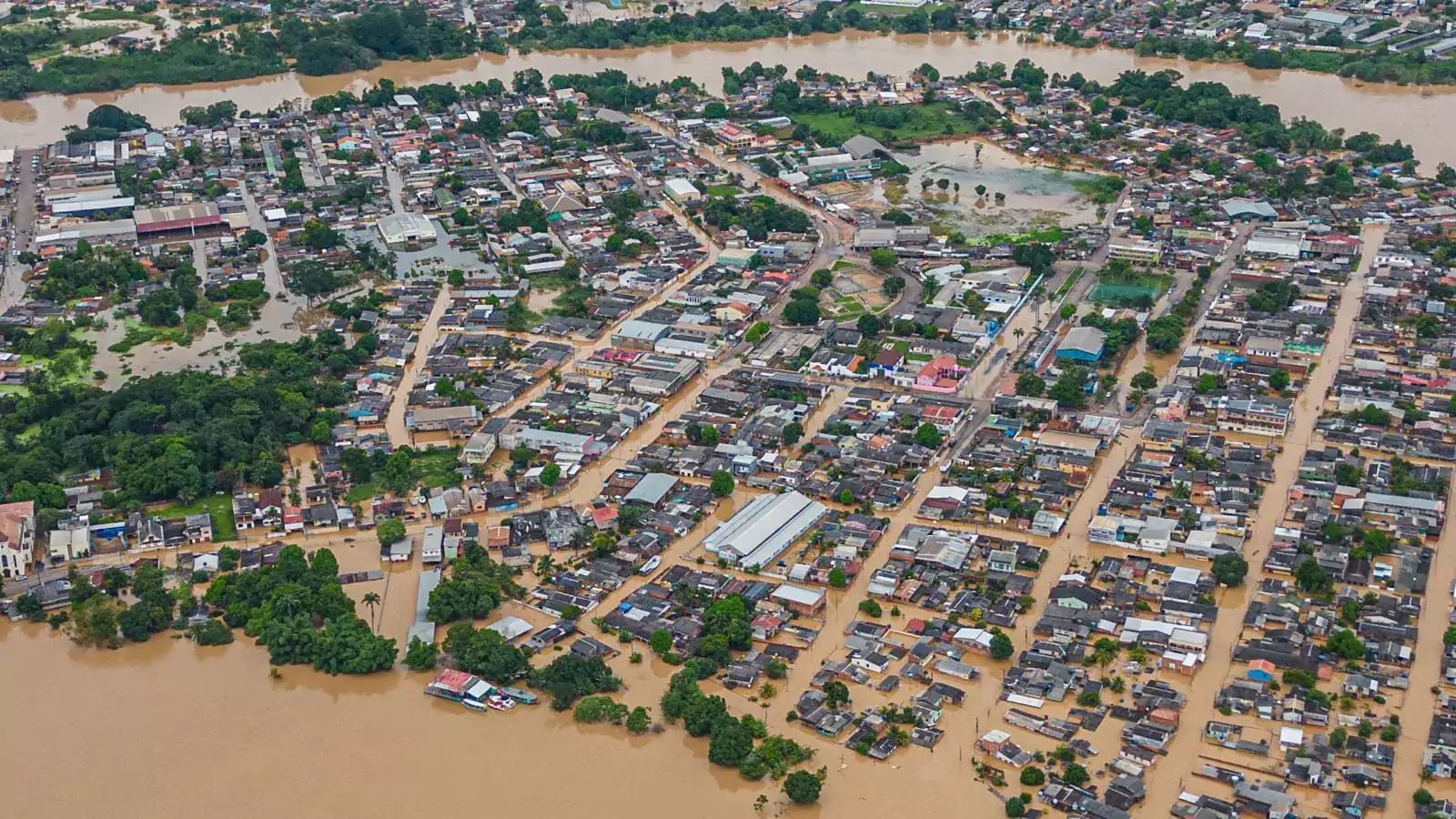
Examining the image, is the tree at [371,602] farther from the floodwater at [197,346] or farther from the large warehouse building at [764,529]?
the floodwater at [197,346]

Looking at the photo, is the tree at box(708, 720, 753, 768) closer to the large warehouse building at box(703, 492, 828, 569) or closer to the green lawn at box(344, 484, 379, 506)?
the large warehouse building at box(703, 492, 828, 569)

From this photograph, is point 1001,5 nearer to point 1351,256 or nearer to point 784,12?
point 784,12

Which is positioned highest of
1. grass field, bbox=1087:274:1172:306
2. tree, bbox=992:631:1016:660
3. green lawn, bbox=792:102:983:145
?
green lawn, bbox=792:102:983:145

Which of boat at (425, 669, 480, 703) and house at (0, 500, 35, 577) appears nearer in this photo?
boat at (425, 669, 480, 703)

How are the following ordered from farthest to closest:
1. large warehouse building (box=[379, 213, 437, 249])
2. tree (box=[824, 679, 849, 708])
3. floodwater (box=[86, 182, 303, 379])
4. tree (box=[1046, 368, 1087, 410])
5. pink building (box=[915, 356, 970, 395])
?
large warehouse building (box=[379, 213, 437, 249]) → floodwater (box=[86, 182, 303, 379]) → pink building (box=[915, 356, 970, 395]) → tree (box=[1046, 368, 1087, 410]) → tree (box=[824, 679, 849, 708])

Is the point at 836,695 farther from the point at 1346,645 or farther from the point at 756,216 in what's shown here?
the point at 756,216

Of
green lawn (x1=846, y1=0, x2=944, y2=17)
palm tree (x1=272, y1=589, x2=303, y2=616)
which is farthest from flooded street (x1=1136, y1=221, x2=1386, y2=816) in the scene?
green lawn (x1=846, y1=0, x2=944, y2=17)

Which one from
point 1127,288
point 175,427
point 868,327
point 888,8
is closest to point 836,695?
point 868,327
